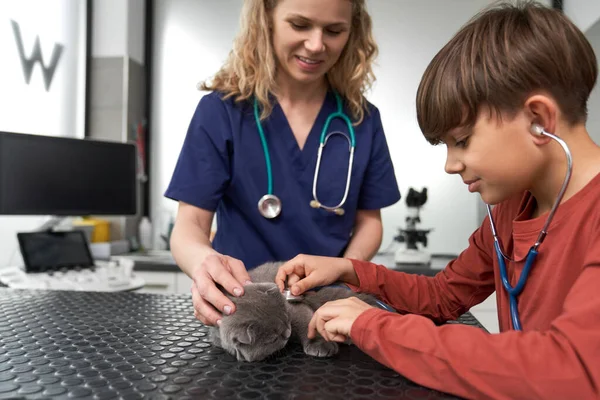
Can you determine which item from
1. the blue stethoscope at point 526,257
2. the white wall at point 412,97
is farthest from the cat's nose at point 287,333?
the white wall at point 412,97

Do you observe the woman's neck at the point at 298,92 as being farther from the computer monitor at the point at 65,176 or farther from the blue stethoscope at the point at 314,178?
the computer monitor at the point at 65,176

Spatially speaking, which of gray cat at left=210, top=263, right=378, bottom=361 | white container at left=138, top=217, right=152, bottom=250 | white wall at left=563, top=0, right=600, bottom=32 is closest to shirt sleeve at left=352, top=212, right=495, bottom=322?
gray cat at left=210, top=263, right=378, bottom=361

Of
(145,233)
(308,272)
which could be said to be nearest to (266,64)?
(308,272)

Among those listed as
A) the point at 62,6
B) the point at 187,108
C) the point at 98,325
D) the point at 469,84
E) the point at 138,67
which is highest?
the point at 62,6

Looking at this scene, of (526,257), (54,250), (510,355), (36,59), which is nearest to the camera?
(510,355)

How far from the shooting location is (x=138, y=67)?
2.87 meters

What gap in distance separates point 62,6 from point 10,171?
108 centimetres

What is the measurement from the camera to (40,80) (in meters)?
2.41

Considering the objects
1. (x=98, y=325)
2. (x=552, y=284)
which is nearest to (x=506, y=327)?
(x=552, y=284)

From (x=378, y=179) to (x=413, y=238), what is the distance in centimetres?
118

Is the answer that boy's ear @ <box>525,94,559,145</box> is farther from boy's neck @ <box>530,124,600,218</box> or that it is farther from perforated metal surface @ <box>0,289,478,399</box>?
perforated metal surface @ <box>0,289,478,399</box>

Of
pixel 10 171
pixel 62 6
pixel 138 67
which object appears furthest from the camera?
pixel 138 67

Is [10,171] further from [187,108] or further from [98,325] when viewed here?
[98,325]

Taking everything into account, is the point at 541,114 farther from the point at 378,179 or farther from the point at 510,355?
the point at 378,179
